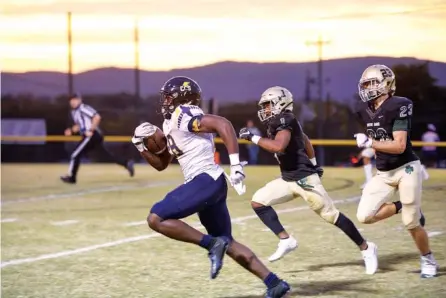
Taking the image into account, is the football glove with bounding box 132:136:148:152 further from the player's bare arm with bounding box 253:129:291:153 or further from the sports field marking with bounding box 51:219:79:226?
the sports field marking with bounding box 51:219:79:226

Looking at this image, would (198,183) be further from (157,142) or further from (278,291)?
(278,291)

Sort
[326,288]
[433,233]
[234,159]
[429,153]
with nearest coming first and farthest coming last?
[234,159] < [326,288] < [433,233] < [429,153]

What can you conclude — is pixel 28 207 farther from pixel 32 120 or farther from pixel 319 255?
pixel 32 120

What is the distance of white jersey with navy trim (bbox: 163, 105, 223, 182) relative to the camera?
17.4ft

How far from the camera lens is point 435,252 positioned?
739 centimetres

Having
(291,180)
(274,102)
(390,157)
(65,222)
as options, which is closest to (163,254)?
(291,180)

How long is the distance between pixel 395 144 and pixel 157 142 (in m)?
1.77

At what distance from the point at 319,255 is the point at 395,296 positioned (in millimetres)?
1802

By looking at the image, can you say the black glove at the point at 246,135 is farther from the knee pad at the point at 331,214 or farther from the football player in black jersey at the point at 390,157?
the knee pad at the point at 331,214

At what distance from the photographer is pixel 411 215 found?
20.1ft

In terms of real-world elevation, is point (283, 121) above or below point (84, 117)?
above

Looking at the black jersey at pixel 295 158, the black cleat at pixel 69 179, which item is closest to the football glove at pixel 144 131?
the black jersey at pixel 295 158

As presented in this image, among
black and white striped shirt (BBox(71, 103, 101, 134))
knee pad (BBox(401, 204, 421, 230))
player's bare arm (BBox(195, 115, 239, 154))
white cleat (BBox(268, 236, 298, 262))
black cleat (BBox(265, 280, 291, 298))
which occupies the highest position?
player's bare arm (BBox(195, 115, 239, 154))

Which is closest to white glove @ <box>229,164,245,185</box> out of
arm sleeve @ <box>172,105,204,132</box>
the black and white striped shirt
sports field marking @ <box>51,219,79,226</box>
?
arm sleeve @ <box>172,105,204,132</box>
